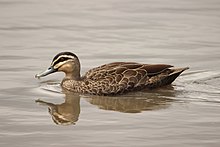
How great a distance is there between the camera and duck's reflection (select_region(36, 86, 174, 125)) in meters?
12.0

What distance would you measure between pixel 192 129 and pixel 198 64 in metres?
4.28

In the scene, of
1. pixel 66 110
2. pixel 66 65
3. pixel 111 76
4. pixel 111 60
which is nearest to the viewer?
pixel 66 110

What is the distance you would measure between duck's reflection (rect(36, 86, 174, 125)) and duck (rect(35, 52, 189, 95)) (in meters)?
0.17

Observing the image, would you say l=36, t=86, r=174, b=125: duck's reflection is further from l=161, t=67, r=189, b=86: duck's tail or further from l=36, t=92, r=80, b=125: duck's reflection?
l=161, t=67, r=189, b=86: duck's tail

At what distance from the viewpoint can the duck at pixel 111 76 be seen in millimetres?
13688

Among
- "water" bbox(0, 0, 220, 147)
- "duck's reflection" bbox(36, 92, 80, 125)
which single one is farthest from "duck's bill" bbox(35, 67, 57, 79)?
"duck's reflection" bbox(36, 92, 80, 125)

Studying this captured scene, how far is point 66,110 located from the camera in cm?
1246

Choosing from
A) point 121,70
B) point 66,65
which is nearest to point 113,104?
point 121,70

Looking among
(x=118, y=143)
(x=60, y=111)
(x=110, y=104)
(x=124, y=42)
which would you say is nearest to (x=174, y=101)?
(x=110, y=104)

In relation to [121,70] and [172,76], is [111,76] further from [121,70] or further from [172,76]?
[172,76]

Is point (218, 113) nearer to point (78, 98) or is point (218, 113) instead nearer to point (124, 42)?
point (78, 98)

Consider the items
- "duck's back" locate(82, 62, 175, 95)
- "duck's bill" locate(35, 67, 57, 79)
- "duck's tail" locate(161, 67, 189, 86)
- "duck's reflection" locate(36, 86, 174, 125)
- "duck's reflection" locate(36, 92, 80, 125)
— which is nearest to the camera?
"duck's reflection" locate(36, 92, 80, 125)

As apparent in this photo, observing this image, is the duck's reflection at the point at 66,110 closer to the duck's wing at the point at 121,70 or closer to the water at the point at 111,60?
the water at the point at 111,60

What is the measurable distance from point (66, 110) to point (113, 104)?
0.77 meters
